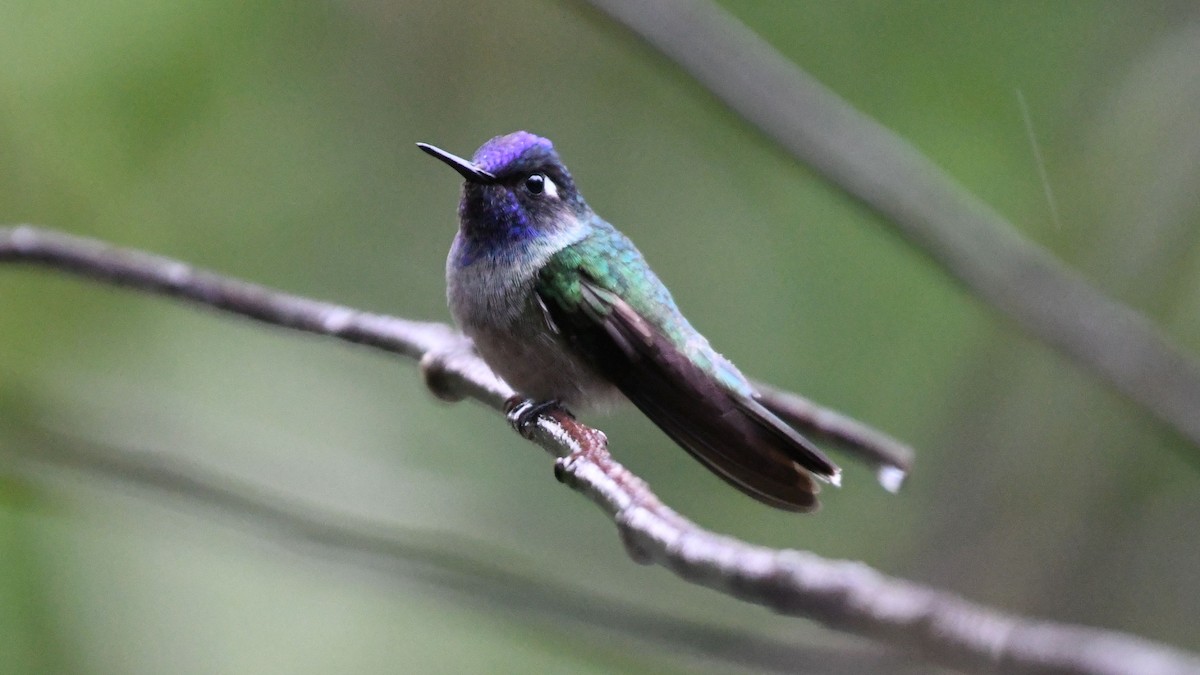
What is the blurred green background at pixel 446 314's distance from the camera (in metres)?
2.72

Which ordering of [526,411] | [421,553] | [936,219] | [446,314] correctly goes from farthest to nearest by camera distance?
1. [446,314]
2. [421,553]
3. [526,411]
4. [936,219]

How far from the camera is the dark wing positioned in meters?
1.39

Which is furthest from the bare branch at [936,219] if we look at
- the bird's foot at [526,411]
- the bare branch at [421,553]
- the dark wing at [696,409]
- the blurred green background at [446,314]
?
the blurred green background at [446,314]

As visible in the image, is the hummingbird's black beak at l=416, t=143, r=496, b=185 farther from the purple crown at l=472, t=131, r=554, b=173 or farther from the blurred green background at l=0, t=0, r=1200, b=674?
the blurred green background at l=0, t=0, r=1200, b=674

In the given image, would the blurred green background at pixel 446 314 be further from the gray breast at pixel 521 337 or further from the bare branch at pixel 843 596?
the bare branch at pixel 843 596

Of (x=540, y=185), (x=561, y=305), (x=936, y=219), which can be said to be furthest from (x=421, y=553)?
(x=936, y=219)

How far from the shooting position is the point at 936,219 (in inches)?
55.1

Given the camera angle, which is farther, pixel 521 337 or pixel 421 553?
pixel 421 553

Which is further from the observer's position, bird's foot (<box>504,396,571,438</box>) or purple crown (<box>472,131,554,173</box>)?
purple crown (<box>472,131,554,173</box>)

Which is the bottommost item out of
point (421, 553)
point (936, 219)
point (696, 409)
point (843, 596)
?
point (843, 596)

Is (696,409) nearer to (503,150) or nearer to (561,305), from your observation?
(561,305)

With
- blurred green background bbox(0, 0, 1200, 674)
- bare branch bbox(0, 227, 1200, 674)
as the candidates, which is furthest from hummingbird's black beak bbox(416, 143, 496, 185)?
blurred green background bbox(0, 0, 1200, 674)

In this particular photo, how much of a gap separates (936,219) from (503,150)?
2.48 ft

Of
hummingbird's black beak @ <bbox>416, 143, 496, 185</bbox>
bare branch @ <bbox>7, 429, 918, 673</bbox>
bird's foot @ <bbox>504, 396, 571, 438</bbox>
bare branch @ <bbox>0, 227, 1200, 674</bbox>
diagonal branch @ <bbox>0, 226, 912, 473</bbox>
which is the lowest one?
bare branch @ <bbox>0, 227, 1200, 674</bbox>
